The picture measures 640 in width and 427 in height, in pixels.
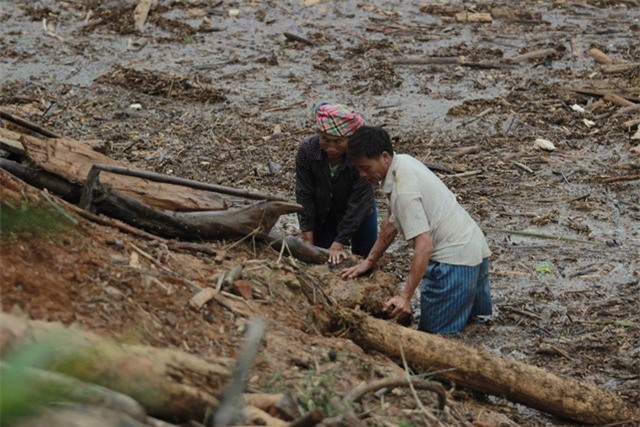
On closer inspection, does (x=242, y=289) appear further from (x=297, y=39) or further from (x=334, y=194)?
(x=297, y=39)

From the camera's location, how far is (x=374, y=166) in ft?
18.1

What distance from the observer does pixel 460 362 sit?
4.97 m

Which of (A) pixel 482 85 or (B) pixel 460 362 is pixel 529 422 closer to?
(B) pixel 460 362

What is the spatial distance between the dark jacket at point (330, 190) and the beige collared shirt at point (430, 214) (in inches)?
30.2

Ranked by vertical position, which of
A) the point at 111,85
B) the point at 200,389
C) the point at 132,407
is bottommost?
the point at 111,85

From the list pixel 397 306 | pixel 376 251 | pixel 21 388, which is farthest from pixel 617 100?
pixel 21 388

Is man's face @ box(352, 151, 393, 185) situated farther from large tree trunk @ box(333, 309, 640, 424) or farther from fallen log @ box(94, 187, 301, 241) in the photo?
large tree trunk @ box(333, 309, 640, 424)

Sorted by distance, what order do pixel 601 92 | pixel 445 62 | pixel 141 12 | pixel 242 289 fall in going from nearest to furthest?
pixel 242 289 < pixel 601 92 < pixel 445 62 < pixel 141 12

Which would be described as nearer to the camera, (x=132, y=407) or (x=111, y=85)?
(x=132, y=407)

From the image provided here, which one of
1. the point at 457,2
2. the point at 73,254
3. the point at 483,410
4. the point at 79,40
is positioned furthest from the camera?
the point at 457,2

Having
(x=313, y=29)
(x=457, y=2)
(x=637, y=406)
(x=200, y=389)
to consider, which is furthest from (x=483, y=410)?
(x=457, y=2)

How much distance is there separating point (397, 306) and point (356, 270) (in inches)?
15.1

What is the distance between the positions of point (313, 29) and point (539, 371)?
29.4 ft

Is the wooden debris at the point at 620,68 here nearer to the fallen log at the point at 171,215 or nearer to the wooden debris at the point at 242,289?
the fallen log at the point at 171,215
